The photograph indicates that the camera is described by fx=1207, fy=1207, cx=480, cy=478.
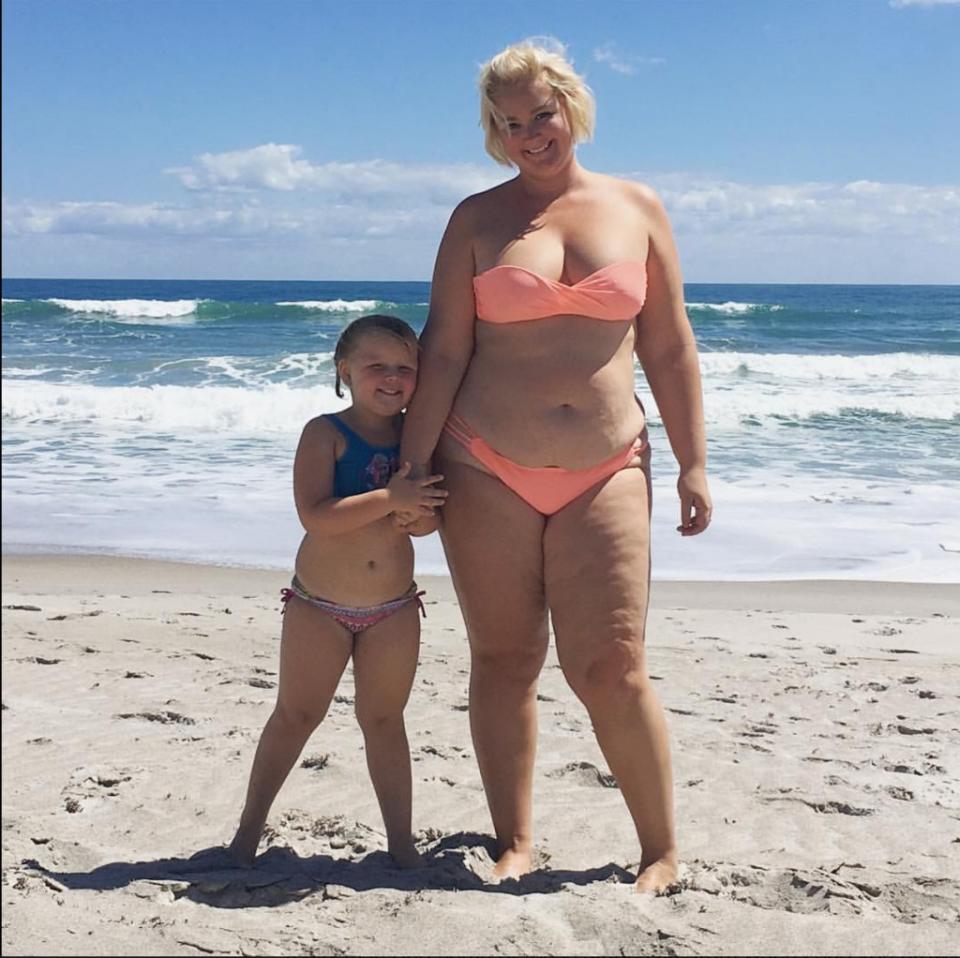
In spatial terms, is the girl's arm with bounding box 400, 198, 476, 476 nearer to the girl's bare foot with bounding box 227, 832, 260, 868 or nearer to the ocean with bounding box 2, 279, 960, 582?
the girl's bare foot with bounding box 227, 832, 260, 868

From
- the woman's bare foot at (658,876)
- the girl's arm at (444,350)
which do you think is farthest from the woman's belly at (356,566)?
the woman's bare foot at (658,876)

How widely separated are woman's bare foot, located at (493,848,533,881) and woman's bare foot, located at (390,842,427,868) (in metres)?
0.22

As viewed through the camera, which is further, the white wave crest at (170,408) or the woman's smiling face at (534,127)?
the white wave crest at (170,408)

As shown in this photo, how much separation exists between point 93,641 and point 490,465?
368cm

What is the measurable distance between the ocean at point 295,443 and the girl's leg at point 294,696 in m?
2.90

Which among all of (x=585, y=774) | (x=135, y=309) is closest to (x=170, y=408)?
(x=585, y=774)

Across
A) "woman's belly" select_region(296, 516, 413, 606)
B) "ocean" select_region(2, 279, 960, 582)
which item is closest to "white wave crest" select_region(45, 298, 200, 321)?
"ocean" select_region(2, 279, 960, 582)

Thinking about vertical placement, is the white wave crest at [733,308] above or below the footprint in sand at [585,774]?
above

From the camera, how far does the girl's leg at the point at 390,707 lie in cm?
321

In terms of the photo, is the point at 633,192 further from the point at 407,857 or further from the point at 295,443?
the point at 295,443

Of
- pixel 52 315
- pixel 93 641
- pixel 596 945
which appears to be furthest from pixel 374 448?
pixel 52 315

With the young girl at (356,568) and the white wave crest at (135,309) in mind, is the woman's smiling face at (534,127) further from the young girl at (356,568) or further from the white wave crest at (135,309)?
the white wave crest at (135,309)

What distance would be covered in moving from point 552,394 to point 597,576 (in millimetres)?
481

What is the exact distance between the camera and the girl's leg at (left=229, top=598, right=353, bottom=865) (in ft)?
10.5
